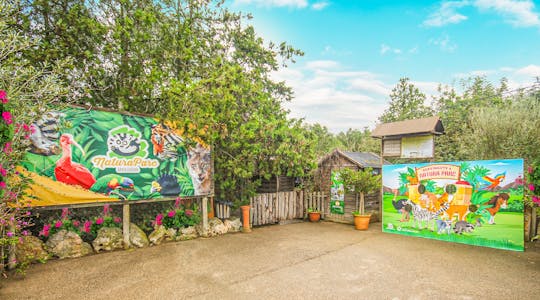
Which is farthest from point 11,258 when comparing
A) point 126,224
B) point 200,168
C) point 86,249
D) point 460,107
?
point 460,107

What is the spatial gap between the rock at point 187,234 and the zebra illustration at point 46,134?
11.3ft

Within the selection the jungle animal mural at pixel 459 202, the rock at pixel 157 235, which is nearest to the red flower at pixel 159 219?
the rock at pixel 157 235

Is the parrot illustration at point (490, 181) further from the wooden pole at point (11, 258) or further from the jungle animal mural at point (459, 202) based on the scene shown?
the wooden pole at point (11, 258)

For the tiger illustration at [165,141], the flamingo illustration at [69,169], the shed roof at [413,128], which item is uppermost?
the shed roof at [413,128]

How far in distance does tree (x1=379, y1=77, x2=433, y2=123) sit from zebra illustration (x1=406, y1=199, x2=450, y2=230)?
1505 centimetres

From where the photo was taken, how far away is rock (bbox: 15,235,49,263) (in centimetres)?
464

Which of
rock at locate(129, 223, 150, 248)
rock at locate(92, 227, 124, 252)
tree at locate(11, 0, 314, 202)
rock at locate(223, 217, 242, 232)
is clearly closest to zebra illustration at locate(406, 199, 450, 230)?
tree at locate(11, 0, 314, 202)

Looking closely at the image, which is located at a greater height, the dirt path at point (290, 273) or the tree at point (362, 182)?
the tree at point (362, 182)

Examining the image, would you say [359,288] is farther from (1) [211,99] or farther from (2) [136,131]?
(2) [136,131]

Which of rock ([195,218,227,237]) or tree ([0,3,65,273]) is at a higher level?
tree ([0,3,65,273])

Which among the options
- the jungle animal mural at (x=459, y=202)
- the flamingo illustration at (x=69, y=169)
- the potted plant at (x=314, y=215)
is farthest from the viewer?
the potted plant at (x=314, y=215)

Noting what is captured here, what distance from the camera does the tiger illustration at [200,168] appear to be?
7.18 m

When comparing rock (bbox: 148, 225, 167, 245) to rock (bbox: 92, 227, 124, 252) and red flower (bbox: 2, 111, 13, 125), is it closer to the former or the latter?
rock (bbox: 92, 227, 124, 252)

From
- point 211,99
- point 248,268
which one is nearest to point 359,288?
point 248,268
